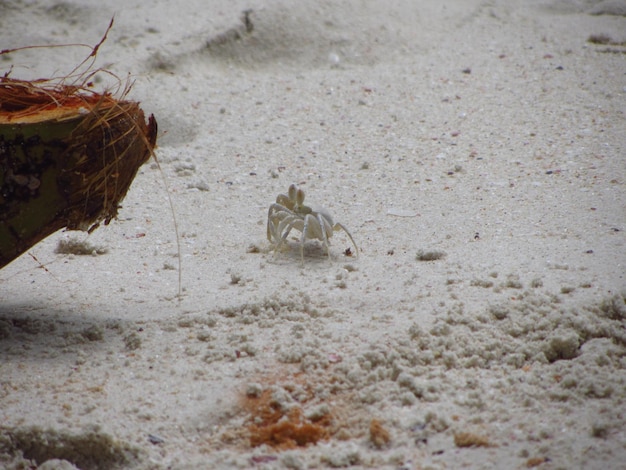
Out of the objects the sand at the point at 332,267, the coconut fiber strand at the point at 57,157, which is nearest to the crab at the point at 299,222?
the sand at the point at 332,267

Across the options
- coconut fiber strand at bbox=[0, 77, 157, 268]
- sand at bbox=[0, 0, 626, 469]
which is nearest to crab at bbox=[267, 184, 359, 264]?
sand at bbox=[0, 0, 626, 469]

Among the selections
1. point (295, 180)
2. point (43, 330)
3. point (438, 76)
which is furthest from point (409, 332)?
point (438, 76)

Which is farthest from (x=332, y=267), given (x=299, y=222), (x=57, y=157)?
(x=57, y=157)

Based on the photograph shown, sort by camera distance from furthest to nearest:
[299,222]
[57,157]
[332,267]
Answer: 1. [299,222]
2. [332,267]
3. [57,157]

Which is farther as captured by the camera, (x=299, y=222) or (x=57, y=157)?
(x=299, y=222)

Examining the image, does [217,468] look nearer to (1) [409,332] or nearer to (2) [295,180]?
(1) [409,332]

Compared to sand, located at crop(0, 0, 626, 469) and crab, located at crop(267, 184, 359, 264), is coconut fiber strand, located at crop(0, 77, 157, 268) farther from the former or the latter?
crab, located at crop(267, 184, 359, 264)

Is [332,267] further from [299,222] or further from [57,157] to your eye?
[57,157]
